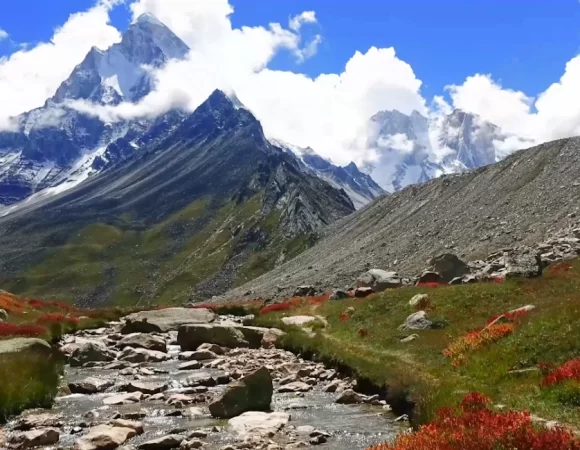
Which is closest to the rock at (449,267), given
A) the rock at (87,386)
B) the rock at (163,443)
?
the rock at (87,386)

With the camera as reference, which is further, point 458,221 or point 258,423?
point 458,221

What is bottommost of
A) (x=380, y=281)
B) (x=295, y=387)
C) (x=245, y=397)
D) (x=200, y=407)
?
(x=295, y=387)

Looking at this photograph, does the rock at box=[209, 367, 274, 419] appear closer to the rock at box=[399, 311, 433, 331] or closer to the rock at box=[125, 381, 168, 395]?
the rock at box=[125, 381, 168, 395]

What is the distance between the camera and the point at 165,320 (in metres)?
55.2

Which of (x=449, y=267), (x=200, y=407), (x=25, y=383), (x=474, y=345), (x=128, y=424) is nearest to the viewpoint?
(x=128, y=424)

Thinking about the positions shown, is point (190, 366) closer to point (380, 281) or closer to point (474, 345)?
point (474, 345)

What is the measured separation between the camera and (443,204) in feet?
379

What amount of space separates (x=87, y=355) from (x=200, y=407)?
50.5 ft

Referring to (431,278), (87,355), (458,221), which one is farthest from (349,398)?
(458,221)

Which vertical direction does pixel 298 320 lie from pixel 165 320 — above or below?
below

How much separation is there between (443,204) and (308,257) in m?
34.6

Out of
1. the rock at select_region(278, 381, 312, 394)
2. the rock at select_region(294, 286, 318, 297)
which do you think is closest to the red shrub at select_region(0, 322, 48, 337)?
the rock at select_region(278, 381, 312, 394)

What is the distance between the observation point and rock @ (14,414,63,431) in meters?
20.0

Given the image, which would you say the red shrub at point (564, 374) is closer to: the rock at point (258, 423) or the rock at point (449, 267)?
the rock at point (258, 423)
